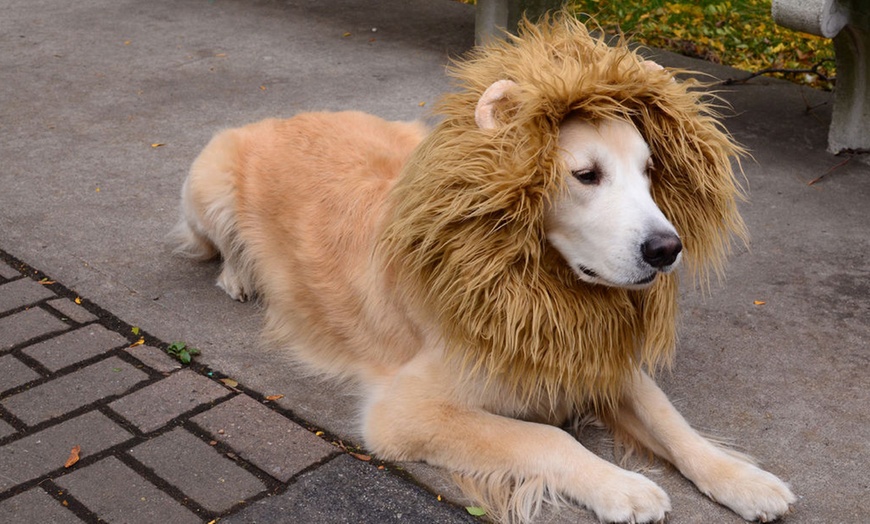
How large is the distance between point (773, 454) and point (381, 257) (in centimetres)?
147

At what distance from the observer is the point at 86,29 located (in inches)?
306

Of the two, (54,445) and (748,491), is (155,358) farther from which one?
(748,491)

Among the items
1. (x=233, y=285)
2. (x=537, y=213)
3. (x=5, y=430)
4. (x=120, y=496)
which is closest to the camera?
(x=537, y=213)

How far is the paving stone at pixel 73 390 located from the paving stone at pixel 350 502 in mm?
862

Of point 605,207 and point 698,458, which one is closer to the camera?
point 605,207

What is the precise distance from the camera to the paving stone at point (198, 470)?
3088mm

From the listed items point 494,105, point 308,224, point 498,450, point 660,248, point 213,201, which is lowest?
point 498,450

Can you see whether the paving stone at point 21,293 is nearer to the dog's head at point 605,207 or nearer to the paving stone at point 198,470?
the paving stone at point 198,470

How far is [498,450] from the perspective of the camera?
313 centimetres

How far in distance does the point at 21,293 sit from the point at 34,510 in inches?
56.5

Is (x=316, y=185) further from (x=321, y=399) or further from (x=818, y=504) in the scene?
(x=818, y=504)

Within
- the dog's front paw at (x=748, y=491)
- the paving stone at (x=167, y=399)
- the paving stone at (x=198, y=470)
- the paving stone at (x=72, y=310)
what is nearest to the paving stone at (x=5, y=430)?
the paving stone at (x=167, y=399)

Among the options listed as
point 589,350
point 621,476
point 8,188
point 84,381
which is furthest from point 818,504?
point 8,188

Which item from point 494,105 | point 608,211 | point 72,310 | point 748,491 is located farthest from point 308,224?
point 748,491
